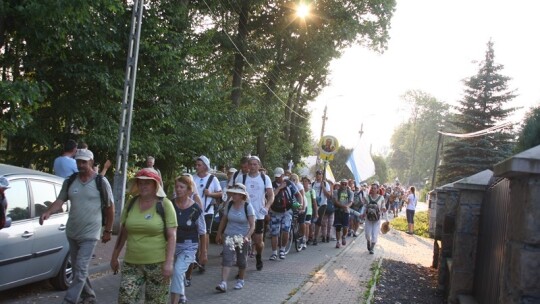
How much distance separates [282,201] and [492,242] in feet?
20.6

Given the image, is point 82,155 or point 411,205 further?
point 411,205

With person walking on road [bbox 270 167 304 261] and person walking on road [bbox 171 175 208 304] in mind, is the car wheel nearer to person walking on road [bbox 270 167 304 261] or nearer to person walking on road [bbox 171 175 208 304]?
person walking on road [bbox 171 175 208 304]

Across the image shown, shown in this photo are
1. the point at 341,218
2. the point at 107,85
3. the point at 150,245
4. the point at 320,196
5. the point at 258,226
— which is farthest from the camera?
the point at 320,196

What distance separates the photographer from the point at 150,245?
5.29 meters

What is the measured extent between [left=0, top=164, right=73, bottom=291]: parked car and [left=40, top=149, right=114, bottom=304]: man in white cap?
43cm

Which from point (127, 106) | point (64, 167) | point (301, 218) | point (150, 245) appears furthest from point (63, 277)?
point (301, 218)

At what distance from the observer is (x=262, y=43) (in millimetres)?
27953

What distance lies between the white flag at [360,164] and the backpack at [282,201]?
19.3 metres

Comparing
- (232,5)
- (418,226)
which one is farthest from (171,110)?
(418,226)

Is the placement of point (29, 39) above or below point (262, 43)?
below

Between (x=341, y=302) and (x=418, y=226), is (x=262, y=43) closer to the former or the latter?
(x=418, y=226)

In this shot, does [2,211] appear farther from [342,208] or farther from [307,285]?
[342,208]

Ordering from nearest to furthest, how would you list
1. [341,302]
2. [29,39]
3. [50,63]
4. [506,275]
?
[506,275] < [341,302] < [29,39] < [50,63]

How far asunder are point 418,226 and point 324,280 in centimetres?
1913
